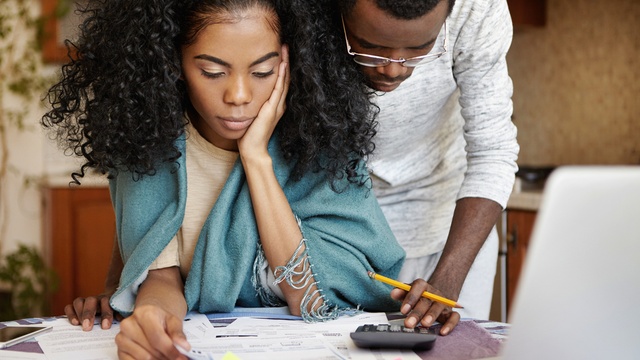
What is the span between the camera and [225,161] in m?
1.32

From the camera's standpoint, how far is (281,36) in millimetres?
1250

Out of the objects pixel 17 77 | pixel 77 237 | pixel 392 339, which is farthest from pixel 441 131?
pixel 17 77

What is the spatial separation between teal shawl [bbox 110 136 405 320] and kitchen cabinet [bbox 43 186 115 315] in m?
2.34

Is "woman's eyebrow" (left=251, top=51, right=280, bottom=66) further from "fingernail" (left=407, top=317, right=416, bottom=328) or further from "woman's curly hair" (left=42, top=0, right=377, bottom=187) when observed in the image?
"fingernail" (left=407, top=317, right=416, bottom=328)

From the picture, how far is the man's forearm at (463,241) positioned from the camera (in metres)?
1.40

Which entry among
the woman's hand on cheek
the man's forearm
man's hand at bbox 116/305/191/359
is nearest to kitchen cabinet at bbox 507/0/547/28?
the man's forearm

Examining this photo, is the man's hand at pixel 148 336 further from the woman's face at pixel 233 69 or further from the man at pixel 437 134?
the woman's face at pixel 233 69

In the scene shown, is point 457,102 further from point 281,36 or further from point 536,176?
point 536,176

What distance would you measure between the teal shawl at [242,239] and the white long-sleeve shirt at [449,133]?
11.2 inches

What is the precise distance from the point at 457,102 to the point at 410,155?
0.16m

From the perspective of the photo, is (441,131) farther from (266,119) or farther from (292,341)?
(292,341)

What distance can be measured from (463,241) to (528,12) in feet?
5.58

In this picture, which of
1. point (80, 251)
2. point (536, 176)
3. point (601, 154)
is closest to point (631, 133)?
point (601, 154)

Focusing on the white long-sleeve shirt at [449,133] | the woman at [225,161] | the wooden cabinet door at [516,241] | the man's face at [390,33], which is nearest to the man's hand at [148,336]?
the woman at [225,161]
